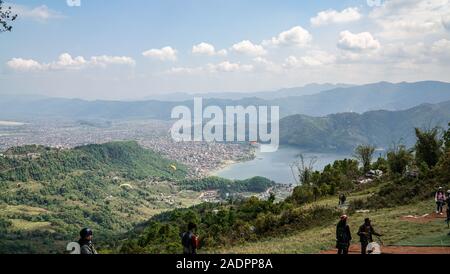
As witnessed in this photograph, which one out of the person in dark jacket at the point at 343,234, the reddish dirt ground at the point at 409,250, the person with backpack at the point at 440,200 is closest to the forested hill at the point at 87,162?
the person with backpack at the point at 440,200

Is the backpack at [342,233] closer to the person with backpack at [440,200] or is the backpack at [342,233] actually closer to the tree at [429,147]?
the person with backpack at [440,200]

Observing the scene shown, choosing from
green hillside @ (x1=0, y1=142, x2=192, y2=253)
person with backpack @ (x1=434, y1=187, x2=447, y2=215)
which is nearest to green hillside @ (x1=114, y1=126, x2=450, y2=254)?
person with backpack @ (x1=434, y1=187, x2=447, y2=215)

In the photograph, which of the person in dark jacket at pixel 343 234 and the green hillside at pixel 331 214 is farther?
the green hillside at pixel 331 214

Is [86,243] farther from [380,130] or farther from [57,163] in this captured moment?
[380,130]

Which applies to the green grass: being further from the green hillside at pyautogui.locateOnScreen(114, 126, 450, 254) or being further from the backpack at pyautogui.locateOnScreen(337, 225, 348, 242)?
the backpack at pyautogui.locateOnScreen(337, 225, 348, 242)
